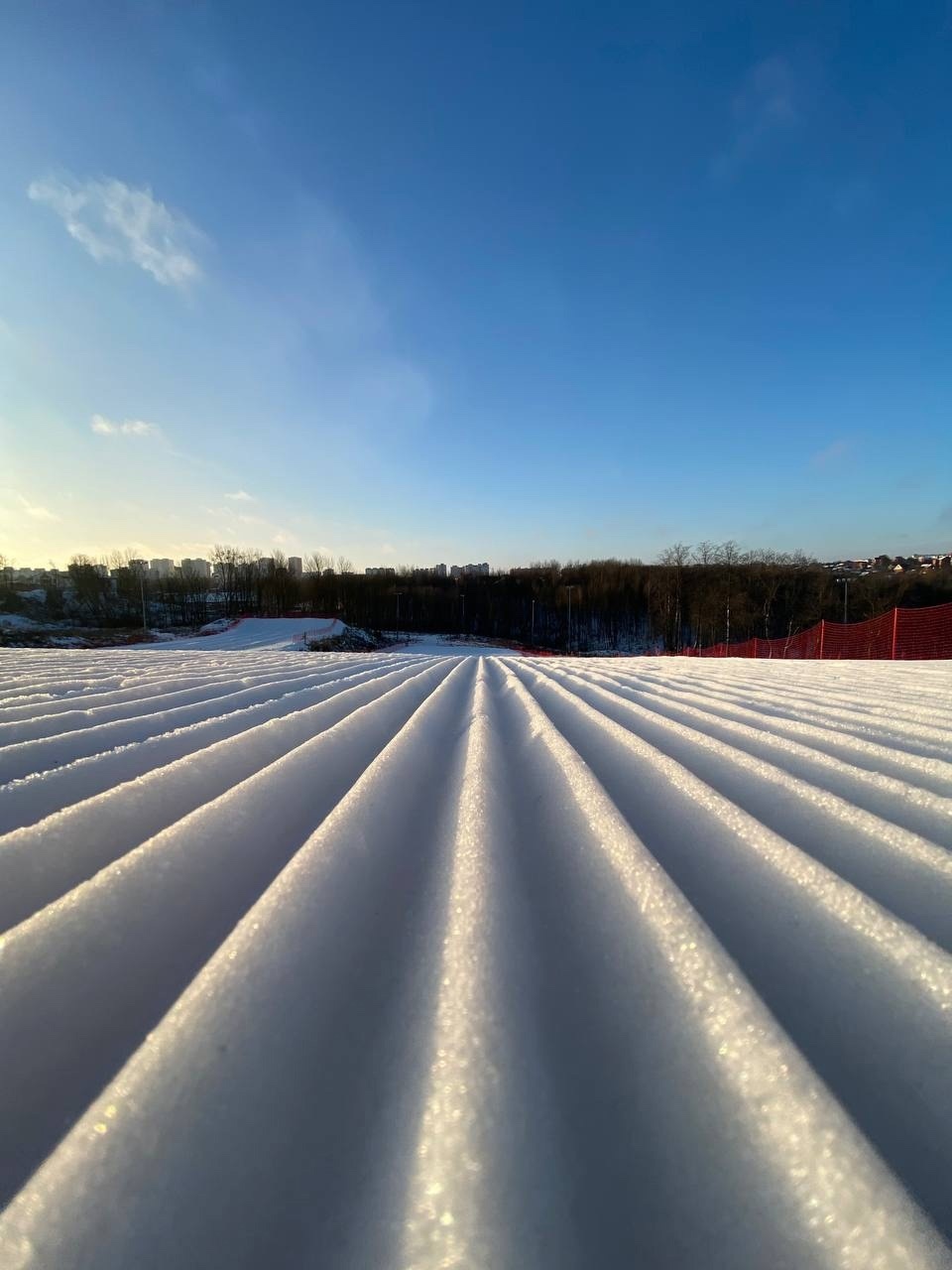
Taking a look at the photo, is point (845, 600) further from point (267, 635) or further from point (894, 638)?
point (267, 635)

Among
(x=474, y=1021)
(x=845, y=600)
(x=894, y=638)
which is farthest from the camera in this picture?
(x=845, y=600)

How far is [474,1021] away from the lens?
817 mm

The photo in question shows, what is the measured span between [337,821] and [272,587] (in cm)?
5262

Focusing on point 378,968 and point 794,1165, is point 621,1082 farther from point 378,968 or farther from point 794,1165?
point 378,968

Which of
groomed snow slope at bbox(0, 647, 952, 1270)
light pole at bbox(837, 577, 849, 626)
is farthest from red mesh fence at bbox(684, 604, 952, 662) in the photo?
light pole at bbox(837, 577, 849, 626)

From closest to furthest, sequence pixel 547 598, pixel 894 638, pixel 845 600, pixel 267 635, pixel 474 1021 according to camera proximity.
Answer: pixel 474 1021 < pixel 894 638 < pixel 267 635 < pixel 845 600 < pixel 547 598

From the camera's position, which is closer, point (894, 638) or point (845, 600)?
point (894, 638)

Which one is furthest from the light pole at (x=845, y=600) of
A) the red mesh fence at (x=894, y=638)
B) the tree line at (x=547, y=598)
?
the red mesh fence at (x=894, y=638)

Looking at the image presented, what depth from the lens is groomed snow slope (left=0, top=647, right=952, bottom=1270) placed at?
0.60 m

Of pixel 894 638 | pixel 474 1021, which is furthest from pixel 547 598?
pixel 474 1021

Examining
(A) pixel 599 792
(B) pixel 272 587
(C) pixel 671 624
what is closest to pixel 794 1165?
(A) pixel 599 792

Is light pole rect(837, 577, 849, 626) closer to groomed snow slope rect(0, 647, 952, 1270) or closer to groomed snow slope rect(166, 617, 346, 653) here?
groomed snow slope rect(166, 617, 346, 653)

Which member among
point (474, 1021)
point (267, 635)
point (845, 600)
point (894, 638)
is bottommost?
point (267, 635)

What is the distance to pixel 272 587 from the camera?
50.2 m
